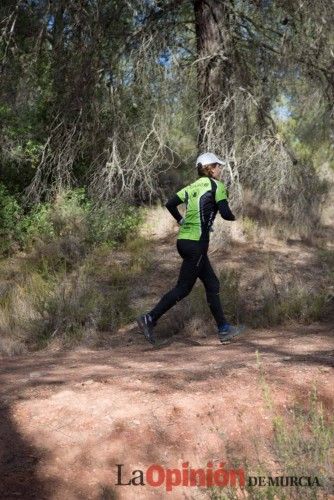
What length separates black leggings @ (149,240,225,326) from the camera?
5.42 m

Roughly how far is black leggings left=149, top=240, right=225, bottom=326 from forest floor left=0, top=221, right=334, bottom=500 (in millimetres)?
453

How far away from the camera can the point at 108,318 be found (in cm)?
670

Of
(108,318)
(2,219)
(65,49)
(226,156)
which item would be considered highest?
(65,49)

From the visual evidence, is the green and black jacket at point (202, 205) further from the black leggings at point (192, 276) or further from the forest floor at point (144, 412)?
the forest floor at point (144, 412)

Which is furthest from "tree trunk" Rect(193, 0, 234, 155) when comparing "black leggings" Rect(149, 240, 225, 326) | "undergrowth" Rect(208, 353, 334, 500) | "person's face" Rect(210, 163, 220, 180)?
"undergrowth" Rect(208, 353, 334, 500)

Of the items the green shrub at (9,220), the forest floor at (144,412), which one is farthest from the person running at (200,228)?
the green shrub at (9,220)

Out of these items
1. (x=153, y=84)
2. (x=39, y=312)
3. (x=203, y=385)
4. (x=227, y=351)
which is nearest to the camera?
(x=203, y=385)

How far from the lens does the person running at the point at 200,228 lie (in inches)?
209

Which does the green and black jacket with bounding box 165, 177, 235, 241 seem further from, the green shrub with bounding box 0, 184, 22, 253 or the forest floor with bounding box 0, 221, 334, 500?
the green shrub with bounding box 0, 184, 22, 253

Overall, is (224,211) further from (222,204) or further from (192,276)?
(192,276)

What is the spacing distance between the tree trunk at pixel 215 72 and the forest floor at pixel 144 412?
14.6ft

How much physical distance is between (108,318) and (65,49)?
16.2 ft

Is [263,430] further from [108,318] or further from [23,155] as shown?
[23,155]

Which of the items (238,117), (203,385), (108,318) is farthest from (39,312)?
(238,117)
